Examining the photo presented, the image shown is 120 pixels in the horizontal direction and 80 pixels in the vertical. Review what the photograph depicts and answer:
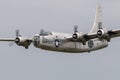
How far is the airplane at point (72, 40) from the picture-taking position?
95750 mm

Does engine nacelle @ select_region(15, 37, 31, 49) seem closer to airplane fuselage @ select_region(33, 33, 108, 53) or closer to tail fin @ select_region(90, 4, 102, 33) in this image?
airplane fuselage @ select_region(33, 33, 108, 53)

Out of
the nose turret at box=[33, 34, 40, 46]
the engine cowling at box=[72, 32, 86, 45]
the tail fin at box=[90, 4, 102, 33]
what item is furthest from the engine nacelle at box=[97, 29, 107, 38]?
the tail fin at box=[90, 4, 102, 33]

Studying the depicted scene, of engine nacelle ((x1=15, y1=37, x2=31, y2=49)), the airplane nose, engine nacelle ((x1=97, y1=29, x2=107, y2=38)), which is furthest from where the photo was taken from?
engine nacelle ((x1=15, y1=37, x2=31, y2=49))

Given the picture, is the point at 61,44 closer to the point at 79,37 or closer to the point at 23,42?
the point at 79,37

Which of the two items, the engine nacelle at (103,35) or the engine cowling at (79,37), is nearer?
the engine nacelle at (103,35)

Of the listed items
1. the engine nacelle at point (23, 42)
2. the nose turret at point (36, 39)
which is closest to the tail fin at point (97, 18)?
the engine nacelle at point (23, 42)

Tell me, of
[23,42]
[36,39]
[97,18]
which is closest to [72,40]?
[36,39]

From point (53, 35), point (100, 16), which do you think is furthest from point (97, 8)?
point (53, 35)

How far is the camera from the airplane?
314ft

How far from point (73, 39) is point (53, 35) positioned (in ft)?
11.7

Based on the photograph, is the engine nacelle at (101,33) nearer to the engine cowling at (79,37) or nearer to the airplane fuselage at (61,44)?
the engine cowling at (79,37)

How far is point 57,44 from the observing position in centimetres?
9631

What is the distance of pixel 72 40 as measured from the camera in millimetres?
98688

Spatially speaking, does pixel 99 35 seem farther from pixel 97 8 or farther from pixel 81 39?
pixel 97 8
